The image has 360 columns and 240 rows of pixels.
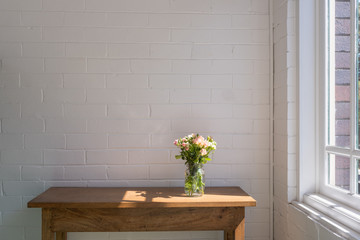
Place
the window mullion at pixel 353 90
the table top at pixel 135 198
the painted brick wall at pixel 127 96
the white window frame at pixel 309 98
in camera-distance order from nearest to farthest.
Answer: the window mullion at pixel 353 90, the table top at pixel 135 198, the white window frame at pixel 309 98, the painted brick wall at pixel 127 96

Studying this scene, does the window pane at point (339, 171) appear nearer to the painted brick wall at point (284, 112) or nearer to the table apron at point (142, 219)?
the painted brick wall at point (284, 112)

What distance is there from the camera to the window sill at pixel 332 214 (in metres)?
1.88

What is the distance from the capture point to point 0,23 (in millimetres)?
2840

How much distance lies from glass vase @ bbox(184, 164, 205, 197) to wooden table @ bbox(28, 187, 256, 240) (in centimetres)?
11

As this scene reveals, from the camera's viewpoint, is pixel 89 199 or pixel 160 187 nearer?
pixel 89 199

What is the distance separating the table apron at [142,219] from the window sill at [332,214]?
0.45 m

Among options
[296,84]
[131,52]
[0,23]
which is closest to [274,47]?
[296,84]

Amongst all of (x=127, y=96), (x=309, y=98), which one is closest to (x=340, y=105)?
(x=309, y=98)

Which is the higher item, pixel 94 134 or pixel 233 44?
pixel 233 44

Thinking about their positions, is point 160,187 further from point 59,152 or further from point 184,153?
point 59,152

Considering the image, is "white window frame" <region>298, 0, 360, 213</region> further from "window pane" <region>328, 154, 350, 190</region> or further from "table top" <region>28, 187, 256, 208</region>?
"table top" <region>28, 187, 256, 208</region>

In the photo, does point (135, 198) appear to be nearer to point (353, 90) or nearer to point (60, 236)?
Result: point (60, 236)

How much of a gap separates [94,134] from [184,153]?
81 cm

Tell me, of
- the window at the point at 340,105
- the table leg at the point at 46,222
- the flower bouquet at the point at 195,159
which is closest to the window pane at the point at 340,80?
the window at the point at 340,105
